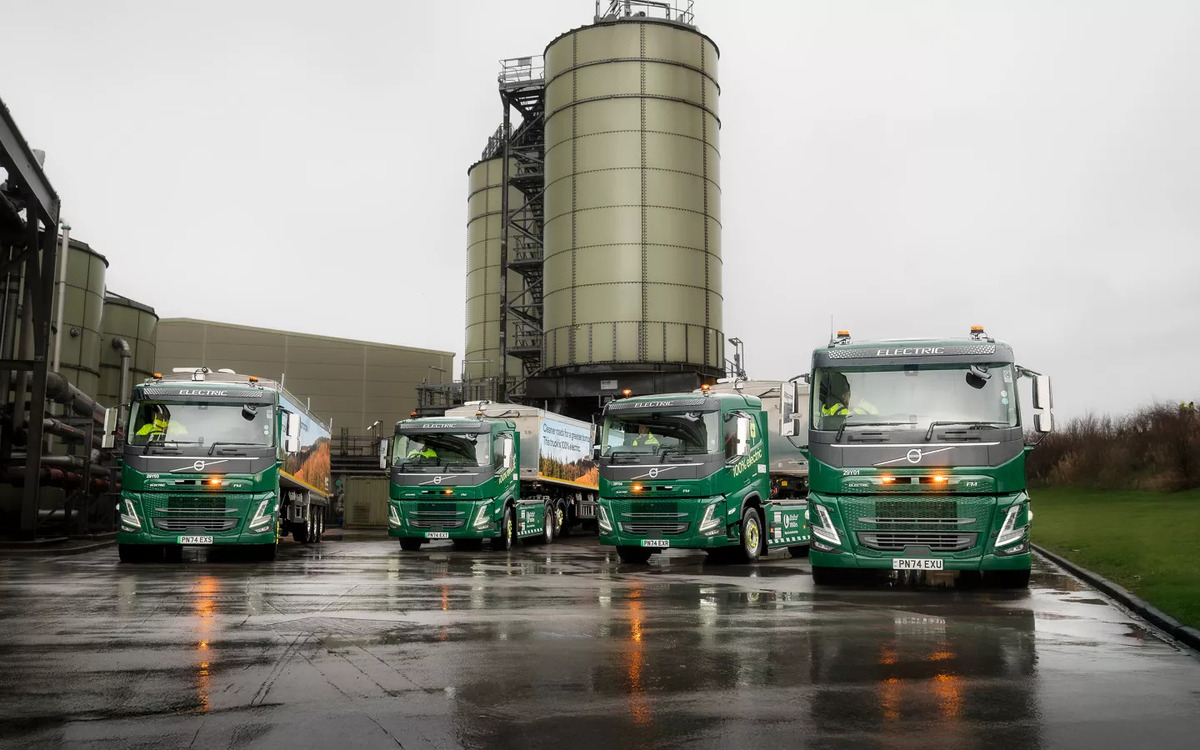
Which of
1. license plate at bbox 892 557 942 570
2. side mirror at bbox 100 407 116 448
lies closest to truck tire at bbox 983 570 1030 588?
license plate at bbox 892 557 942 570

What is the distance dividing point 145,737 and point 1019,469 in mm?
11495

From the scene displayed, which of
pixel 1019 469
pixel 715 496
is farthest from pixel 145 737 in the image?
pixel 715 496

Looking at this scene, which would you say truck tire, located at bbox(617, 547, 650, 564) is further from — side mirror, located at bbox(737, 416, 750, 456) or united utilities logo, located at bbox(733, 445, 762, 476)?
side mirror, located at bbox(737, 416, 750, 456)

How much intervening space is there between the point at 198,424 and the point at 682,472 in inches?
350

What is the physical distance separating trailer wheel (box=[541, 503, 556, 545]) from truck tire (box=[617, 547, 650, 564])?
27.5 feet

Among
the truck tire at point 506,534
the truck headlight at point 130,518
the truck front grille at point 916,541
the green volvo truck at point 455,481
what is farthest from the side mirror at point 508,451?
the truck front grille at point 916,541

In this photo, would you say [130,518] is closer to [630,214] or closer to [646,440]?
[646,440]

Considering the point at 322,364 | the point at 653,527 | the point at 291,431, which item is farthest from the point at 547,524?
the point at 322,364

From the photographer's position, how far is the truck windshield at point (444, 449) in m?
25.1

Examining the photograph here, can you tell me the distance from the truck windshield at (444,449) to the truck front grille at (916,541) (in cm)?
1213

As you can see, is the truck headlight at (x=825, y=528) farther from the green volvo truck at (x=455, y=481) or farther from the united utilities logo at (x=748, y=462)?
the green volvo truck at (x=455, y=481)

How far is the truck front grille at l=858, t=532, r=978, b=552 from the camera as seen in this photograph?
47.0 feet

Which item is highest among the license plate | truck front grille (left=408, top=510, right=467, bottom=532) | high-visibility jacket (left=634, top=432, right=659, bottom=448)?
high-visibility jacket (left=634, top=432, right=659, bottom=448)

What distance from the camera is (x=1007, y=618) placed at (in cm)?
1173
